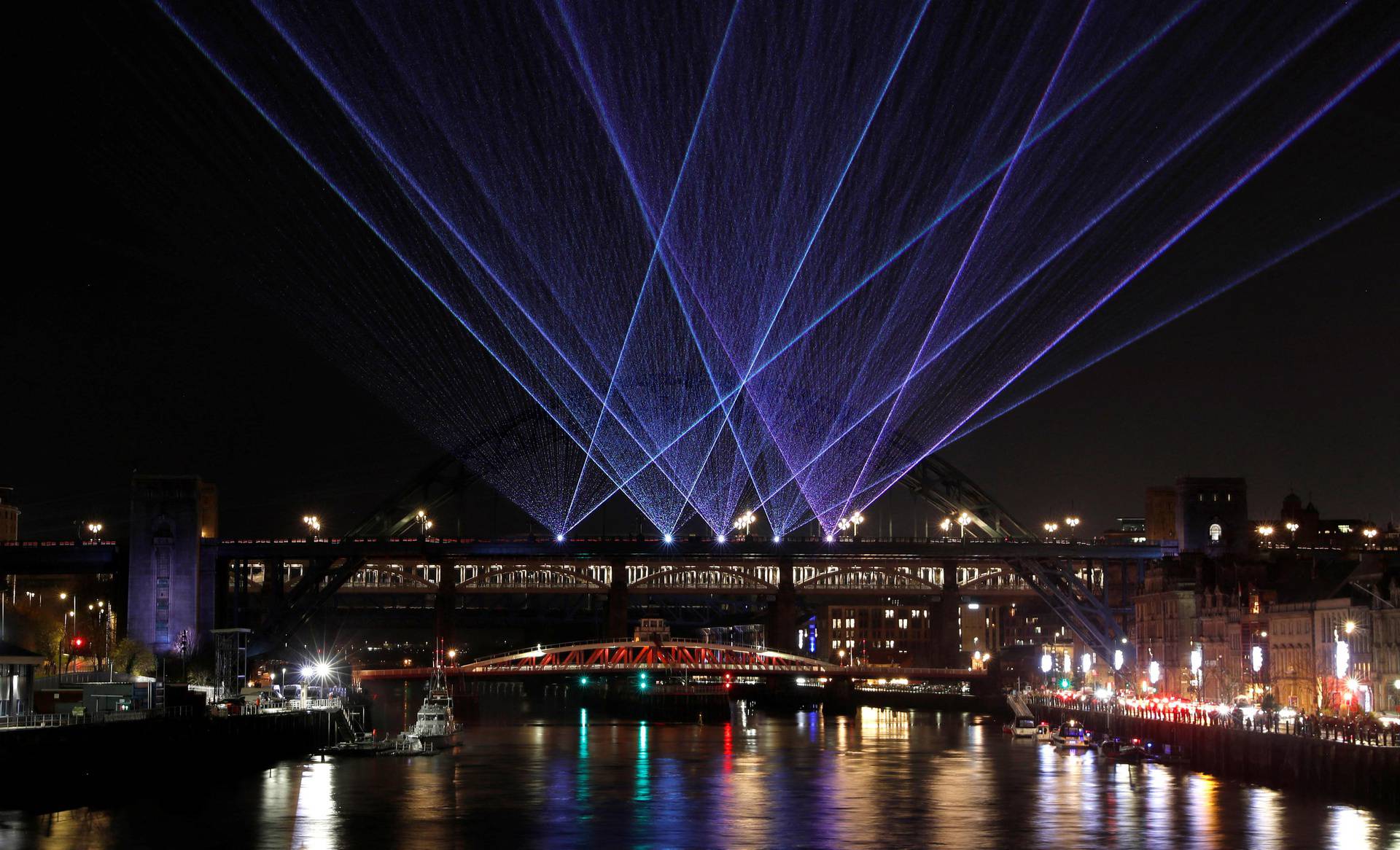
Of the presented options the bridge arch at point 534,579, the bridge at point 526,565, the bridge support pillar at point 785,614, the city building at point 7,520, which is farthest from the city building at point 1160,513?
the city building at point 7,520

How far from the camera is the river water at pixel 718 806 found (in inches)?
2018

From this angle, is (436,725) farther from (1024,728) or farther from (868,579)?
(868,579)

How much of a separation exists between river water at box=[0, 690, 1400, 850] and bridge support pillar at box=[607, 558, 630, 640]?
47.0 meters

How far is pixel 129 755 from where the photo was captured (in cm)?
6150

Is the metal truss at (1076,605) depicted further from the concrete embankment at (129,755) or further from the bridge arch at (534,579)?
the concrete embankment at (129,755)

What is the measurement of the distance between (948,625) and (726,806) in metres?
81.5

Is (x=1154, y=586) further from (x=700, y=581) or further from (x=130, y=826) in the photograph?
(x=130, y=826)

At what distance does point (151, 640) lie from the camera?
106m

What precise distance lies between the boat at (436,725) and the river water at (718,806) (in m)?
2.72

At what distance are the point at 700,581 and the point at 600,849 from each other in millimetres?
109430

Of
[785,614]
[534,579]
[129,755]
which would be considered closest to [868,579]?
[785,614]

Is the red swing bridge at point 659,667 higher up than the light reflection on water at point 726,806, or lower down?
higher up

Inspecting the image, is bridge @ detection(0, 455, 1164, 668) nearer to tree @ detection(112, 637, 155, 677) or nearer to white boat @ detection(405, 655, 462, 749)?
tree @ detection(112, 637, 155, 677)

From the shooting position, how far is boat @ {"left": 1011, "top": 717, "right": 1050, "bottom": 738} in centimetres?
9388
